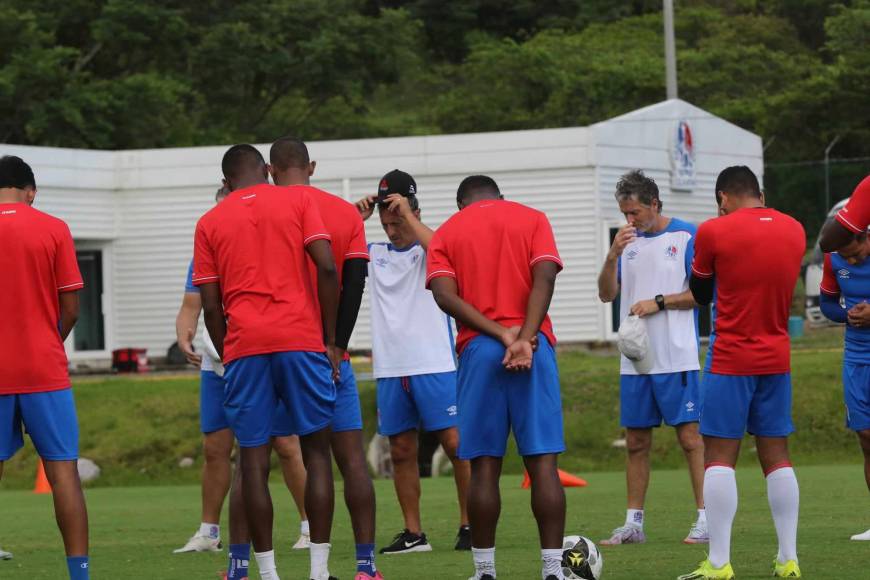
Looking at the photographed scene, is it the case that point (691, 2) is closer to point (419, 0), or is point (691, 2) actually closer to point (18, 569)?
point (419, 0)

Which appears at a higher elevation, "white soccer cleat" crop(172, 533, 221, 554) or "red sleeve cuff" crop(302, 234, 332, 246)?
"red sleeve cuff" crop(302, 234, 332, 246)

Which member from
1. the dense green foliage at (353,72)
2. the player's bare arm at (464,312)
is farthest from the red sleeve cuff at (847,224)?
the dense green foliage at (353,72)

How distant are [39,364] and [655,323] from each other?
456 cm

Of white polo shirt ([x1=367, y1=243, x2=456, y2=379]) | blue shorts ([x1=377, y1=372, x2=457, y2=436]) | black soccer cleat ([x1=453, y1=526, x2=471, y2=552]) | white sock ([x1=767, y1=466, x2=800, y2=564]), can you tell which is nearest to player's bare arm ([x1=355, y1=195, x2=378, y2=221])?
white polo shirt ([x1=367, y1=243, x2=456, y2=379])

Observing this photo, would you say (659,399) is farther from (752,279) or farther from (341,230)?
(341,230)

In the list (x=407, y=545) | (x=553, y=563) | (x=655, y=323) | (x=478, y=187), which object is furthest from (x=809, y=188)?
(x=553, y=563)

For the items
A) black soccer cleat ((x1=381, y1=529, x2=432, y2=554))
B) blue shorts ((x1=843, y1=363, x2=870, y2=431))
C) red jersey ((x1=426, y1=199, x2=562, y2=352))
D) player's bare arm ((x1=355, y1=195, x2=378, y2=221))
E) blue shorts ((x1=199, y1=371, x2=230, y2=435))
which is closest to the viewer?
red jersey ((x1=426, y1=199, x2=562, y2=352))

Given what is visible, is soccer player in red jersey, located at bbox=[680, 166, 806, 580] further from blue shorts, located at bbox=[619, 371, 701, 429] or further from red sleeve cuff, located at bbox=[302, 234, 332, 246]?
blue shorts, located at bbox=[619, 371, 701, 429]

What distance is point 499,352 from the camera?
8.03 meters

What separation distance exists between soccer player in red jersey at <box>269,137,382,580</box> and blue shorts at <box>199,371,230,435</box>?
1.84 metres

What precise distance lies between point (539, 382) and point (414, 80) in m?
61.9

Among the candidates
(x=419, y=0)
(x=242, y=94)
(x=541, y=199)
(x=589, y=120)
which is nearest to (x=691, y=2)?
(x=419, y=0)

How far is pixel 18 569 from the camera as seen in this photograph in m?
9.85

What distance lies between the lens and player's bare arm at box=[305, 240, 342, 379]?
7969 mm
